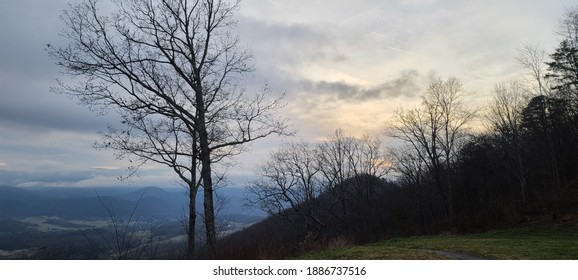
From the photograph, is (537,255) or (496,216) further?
(496,216)

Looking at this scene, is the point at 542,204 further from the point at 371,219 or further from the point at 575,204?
the point at 371,219

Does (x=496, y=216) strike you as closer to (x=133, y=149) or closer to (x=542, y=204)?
(x=542, y=204)

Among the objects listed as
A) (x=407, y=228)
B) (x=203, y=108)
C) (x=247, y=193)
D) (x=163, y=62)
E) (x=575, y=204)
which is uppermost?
(x=163, y=62)

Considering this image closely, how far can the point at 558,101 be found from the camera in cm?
3516

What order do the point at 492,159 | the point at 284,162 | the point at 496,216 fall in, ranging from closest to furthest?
the point at 496,216 < the point at 284,162 < the point at 492,159

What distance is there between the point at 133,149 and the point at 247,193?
18.0 meters

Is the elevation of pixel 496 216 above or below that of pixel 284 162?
below

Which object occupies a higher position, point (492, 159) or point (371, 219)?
point (492, 159)

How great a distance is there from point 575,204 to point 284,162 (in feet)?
79.2

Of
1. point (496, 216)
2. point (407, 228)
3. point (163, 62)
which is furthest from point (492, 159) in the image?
point (163, 62)
